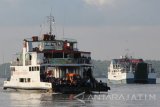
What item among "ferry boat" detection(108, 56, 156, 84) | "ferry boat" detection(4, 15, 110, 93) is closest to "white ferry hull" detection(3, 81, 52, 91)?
"ferry boat" detection(4, 15, 110, 93)

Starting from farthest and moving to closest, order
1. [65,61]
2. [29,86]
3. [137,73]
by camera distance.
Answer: [137,73] → [29,86] → [65,61]

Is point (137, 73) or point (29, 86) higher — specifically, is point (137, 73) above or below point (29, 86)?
above

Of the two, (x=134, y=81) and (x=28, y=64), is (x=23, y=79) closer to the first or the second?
(x=28, y=64)

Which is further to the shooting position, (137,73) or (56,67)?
(137,73)

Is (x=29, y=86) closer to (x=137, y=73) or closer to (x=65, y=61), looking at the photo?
(x=65, y=61)

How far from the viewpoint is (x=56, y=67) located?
9288cm

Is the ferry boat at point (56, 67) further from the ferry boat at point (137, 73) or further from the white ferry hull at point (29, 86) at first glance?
the ferry boat at point (137, 73)

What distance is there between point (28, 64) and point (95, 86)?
10.4m

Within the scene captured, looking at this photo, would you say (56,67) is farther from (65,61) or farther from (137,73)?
(137,73)

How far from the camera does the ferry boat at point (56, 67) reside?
88000mm

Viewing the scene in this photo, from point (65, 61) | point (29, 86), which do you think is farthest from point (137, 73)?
point (65, 61)

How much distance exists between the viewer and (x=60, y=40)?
94938 millimetres

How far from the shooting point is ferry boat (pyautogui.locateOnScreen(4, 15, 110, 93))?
88000mm

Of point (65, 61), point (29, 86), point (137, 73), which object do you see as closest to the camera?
point (65, 61)
